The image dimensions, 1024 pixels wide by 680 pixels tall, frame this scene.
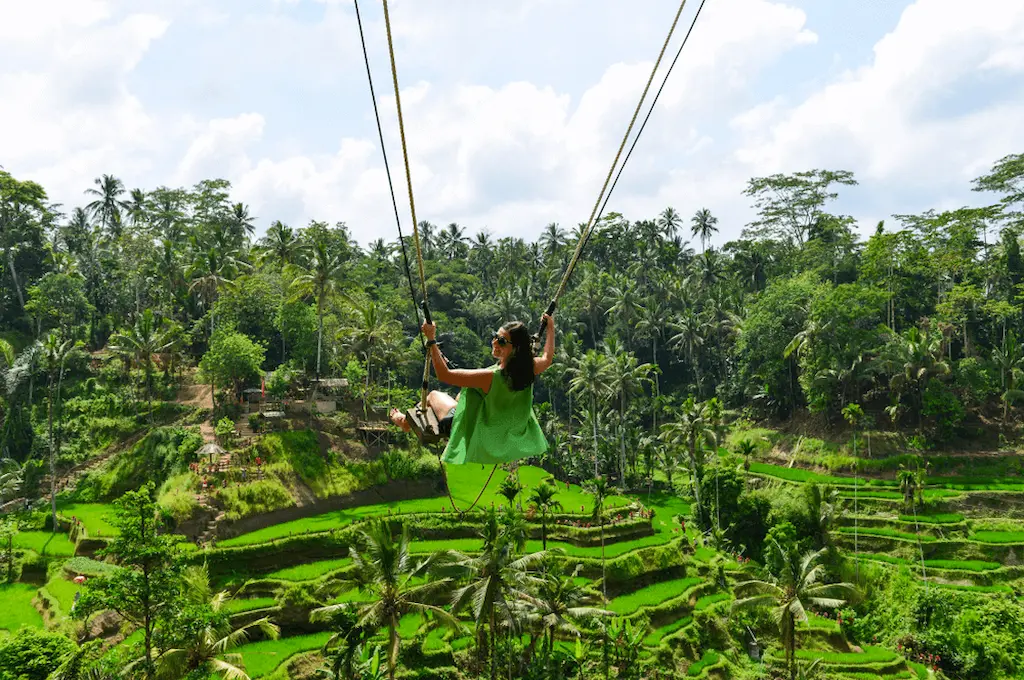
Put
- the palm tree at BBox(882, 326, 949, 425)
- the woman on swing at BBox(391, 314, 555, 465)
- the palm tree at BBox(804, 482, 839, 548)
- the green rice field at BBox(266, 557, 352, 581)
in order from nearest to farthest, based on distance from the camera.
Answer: the woman on swing at BBox(391, 314, 555, 465) < the green rice field at BBox(266, 557, 352, 581) < the palm tree at BBox(804, 482, 839, 548) < the palm tree at BBox(882, 326, 949, 425)

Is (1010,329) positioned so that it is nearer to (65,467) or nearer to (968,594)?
(968,594)

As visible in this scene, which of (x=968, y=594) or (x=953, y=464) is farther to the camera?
(x=953, y=464)

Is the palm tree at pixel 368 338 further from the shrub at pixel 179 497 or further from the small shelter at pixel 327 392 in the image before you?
the shrub at pixel 179 497

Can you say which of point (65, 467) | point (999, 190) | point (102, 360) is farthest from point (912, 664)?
point (102, 360)

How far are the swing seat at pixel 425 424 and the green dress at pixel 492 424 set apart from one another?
2.82ft

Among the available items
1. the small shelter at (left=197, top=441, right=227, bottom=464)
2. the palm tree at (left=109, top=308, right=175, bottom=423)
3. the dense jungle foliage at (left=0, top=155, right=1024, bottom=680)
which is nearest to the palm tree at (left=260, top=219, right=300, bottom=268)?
the dense jungle foliage at (left=0, top=155, right=1024, bottom=680)

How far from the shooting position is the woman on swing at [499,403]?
14.4 feet

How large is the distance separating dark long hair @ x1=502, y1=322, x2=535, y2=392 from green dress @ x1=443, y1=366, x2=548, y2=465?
0.24 feet

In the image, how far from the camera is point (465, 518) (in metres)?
27.9

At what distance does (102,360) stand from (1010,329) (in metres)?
55.2

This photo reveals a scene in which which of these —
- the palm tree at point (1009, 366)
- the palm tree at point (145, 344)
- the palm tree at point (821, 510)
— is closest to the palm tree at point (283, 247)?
the palm tree at point (145, 344)

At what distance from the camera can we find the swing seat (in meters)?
5.55

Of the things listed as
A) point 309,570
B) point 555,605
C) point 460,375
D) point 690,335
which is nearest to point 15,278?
point 309,570

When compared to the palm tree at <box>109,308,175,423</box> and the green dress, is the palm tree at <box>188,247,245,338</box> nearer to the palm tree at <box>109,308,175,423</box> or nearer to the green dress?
the palm tree at <box>109,308,175,423</box>
